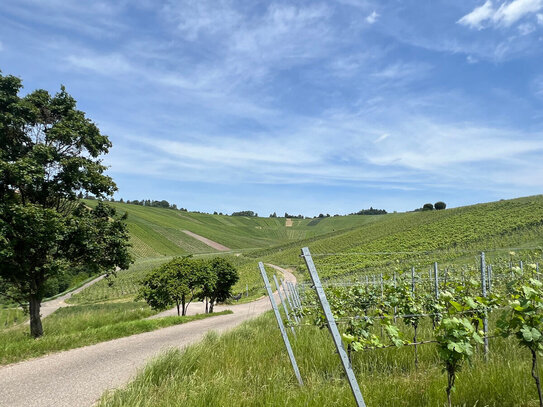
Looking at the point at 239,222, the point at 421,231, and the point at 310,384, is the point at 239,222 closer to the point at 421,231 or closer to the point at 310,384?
the point at 421,231

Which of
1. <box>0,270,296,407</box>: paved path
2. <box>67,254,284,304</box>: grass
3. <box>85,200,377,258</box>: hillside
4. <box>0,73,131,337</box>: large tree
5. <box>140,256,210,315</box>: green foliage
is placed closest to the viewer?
<box>0,270,296,407</box>: paved path

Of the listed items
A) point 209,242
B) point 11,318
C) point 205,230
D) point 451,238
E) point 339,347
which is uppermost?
point 205,230

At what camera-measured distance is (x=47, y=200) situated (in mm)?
13398

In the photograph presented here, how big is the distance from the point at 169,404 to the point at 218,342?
354 centimetres

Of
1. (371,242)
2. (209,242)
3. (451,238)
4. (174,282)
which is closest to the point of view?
(174,282)

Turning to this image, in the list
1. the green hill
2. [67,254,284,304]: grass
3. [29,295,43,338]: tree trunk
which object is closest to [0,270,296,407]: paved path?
[29,295,43,338]: tree trunk

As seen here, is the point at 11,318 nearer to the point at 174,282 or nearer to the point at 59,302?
the point at 59,302

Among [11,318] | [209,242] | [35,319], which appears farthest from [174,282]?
[209,242]

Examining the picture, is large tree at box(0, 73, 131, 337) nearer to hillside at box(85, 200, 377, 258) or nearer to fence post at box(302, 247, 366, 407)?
fence post at box(302, 247, 366, 407)

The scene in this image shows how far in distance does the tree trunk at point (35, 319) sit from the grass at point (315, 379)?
9630 millimetres

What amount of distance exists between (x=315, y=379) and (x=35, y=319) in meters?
12.7

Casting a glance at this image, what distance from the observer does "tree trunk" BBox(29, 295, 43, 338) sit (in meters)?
12.5

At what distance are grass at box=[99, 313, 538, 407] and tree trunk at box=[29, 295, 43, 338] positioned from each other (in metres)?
9.63

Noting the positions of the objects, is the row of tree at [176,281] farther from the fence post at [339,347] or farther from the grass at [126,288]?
the fence post at [339,347]
